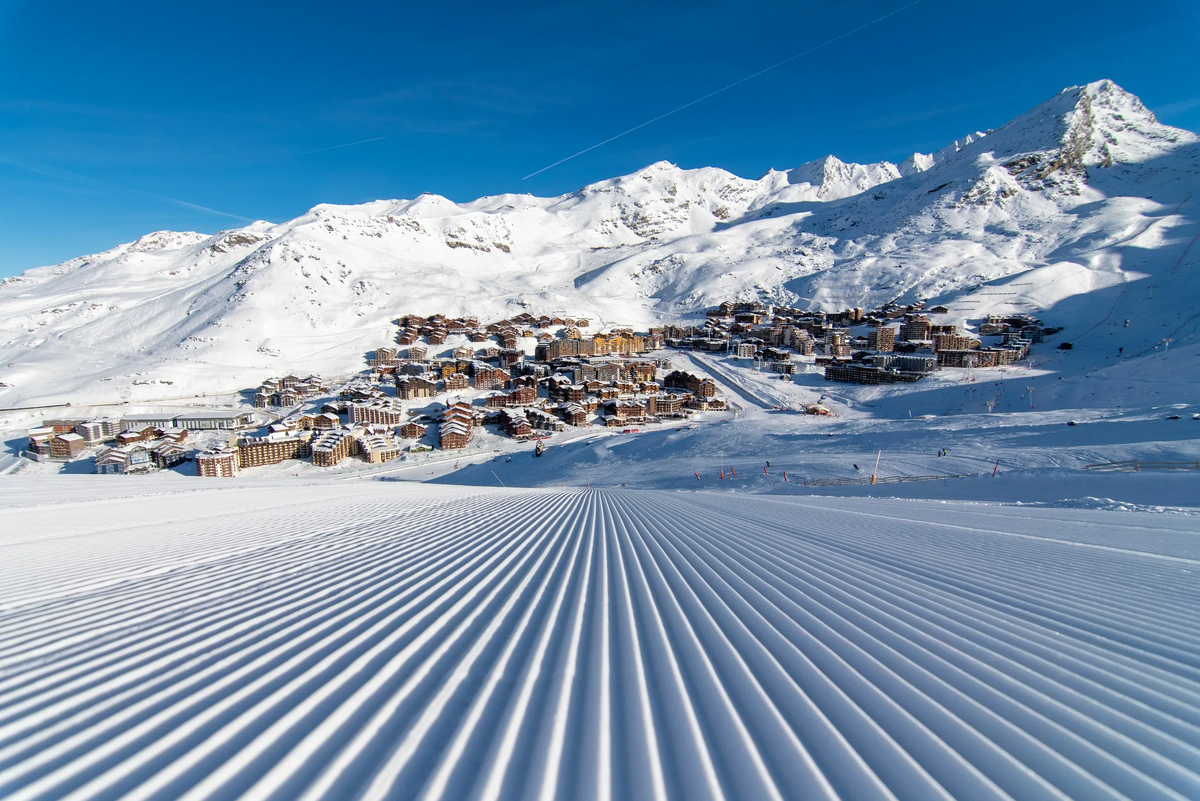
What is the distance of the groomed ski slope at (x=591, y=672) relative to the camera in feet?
5.53

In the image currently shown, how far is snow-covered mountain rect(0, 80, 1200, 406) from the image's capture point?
178ft

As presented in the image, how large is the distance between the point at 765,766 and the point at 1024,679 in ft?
5.53

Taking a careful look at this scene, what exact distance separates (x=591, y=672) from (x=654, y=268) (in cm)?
9696

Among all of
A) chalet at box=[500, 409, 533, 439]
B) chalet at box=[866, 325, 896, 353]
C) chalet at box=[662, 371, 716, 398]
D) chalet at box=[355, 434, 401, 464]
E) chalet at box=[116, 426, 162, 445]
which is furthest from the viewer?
chalet at box=[866, 325, 896, 353]

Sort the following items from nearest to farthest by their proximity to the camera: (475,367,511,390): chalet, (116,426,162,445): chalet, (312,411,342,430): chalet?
1. (116,426,162,445): chalet
2. (312,411,342,430): chalet
3. (475,367,511,390): chalet

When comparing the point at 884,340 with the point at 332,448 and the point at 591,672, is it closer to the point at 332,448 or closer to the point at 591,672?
the point at 332,448

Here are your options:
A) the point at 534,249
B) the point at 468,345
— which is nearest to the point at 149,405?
the point at 468,345

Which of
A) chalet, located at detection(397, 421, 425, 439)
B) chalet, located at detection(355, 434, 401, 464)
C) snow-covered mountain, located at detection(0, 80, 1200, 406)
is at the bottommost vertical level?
chalet, located at detection(355, 434, 401, 464)

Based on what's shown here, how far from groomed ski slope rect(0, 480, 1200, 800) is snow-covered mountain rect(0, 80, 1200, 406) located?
54.5 metres

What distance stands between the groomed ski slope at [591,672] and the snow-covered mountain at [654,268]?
179ft

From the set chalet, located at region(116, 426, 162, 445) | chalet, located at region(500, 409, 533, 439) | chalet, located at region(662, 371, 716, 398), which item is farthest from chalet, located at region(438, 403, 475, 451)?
chalet, located at region(116, 426, 162, 445)

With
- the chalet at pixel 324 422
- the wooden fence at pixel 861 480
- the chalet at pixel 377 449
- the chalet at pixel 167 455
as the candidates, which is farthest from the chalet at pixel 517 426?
the wooden fence at pixel 861 480

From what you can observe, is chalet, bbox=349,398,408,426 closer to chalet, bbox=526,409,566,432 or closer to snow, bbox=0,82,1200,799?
chalet, bbox=526,409,566,432

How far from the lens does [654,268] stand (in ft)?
312
